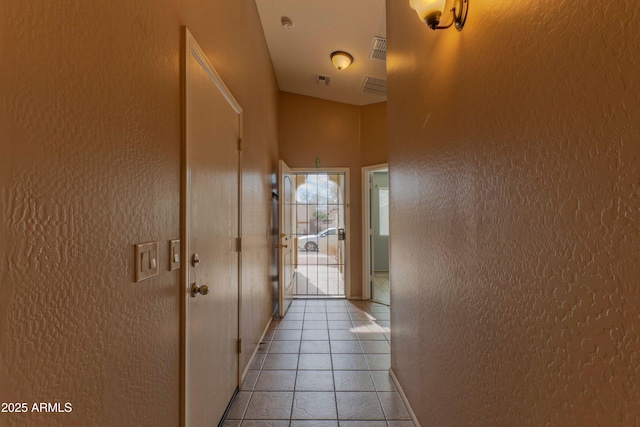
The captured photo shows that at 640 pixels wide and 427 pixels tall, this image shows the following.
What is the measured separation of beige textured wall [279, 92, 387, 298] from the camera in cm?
430

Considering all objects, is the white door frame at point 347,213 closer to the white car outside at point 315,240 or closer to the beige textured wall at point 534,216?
the white car outside at point 315,240

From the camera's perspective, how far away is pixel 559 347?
67 cm

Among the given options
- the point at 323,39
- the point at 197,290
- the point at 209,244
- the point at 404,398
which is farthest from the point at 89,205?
the point at 323,39

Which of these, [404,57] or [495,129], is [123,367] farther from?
[404,57]

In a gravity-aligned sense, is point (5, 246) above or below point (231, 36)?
below

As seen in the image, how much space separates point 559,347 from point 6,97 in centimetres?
127

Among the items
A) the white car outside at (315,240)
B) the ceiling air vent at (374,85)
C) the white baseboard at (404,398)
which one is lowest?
the white baseboard at (404,398)

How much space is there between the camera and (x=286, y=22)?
272cm

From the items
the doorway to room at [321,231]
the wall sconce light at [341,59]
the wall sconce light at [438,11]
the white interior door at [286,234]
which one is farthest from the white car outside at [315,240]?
the wall sconce light at [438,11]

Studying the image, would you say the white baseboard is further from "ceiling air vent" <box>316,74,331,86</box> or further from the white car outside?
"ceiling air vent" <box>316,74,331,86</box>

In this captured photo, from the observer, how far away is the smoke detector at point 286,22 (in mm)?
2688

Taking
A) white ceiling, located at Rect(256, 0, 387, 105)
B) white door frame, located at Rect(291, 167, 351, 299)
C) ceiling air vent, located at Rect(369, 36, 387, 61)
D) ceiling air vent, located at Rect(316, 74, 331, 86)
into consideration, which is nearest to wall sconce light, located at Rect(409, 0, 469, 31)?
white ceiling, located at Rect(256, 0, 387, 105)

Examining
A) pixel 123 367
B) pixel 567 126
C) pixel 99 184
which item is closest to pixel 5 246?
pixel 99 184

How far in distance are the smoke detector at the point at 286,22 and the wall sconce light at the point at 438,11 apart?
189 cm
